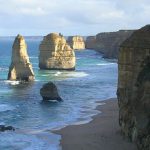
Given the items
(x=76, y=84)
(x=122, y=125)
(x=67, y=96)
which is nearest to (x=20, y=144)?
(x=122, y=125)

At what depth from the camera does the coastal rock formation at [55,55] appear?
13075 centimetres

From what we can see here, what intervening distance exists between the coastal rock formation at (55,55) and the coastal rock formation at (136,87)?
3170 inches

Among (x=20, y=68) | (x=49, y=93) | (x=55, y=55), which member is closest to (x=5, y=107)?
(x=49, y=93)

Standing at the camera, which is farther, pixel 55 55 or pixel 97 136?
pixel 55 55

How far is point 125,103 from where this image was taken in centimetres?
4984

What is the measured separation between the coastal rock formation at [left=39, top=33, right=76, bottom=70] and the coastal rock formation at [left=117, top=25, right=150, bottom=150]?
80.5 m

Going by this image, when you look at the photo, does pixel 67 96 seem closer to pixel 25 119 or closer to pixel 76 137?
pixel 25 119

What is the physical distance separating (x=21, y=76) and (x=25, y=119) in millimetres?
39236

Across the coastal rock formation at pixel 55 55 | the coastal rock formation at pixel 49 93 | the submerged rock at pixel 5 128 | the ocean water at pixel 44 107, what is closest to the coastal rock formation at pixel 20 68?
the ocean water at pixel 44 107

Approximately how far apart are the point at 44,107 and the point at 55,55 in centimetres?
5965

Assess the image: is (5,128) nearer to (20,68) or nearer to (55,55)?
(20,68)

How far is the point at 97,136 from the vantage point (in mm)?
52156

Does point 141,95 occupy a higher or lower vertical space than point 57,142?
higher

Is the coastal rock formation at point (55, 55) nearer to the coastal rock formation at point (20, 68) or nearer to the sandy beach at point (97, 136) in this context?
the coastal rock formation at point (20, 68)
